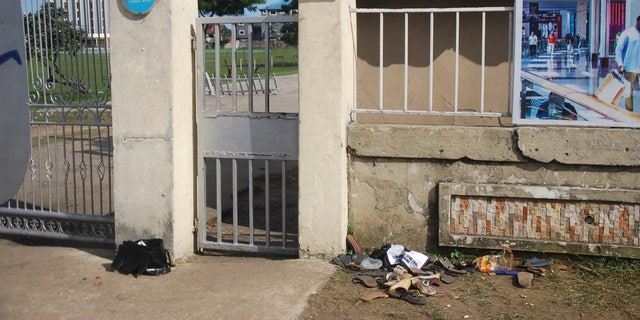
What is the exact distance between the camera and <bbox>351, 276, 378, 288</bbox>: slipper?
16.9ft

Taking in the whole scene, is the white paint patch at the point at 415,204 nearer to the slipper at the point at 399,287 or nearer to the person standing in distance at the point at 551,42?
the slipper at the point at 399,287

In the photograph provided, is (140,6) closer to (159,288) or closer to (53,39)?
(53,39)

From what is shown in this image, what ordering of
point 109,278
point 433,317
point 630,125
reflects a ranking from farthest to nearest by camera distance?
point 109,278 < point 630,125 < point 433,317

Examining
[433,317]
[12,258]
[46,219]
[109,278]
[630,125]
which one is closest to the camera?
[433,317]

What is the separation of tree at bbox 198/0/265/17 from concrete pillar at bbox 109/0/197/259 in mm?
27973

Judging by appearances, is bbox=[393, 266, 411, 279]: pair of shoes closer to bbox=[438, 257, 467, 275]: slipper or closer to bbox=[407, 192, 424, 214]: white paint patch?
bbox=[438, 257, 467, 275]: slipper

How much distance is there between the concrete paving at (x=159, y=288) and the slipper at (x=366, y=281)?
0.79ft

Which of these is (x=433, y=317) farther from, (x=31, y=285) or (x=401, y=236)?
(x=31, y=285)

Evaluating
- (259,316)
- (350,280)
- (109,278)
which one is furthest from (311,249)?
(109,278)

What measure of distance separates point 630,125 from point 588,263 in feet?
3.54

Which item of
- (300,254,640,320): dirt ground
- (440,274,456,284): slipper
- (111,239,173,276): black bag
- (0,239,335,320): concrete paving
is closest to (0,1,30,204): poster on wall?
(0,239,335,320): concrete paving

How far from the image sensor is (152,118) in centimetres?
579

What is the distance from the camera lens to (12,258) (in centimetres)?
623

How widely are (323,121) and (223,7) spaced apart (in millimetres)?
30342
